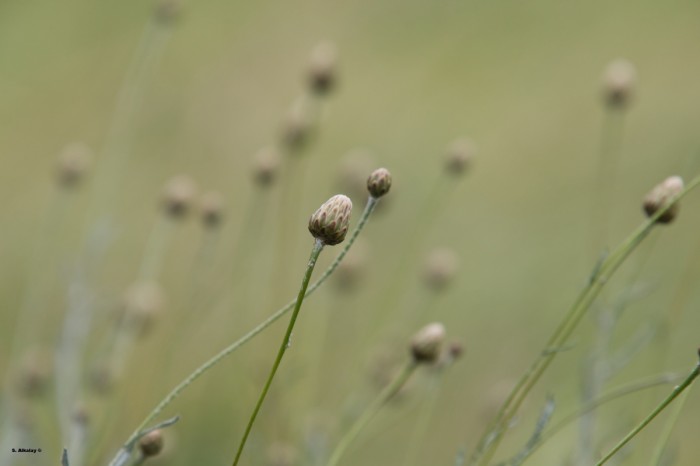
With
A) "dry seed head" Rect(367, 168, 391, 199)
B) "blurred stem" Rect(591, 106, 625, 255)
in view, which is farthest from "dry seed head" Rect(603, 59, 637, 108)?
"blurred stem" Rect(591, 106, 625, 255)

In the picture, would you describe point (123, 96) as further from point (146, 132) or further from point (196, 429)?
point (196, 429)

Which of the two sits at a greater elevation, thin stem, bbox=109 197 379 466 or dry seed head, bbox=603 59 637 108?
dry seed head, bbox=603 59 637 108

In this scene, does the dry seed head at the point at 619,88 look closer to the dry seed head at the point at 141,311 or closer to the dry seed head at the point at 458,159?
the dry seed head at the point at 458,159

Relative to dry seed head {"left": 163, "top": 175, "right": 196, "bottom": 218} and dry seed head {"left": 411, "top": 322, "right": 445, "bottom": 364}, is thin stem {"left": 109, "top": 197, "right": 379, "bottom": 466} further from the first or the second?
dry seed head {"left": 163, "top": 175, "right": 196, "bottom": 218}

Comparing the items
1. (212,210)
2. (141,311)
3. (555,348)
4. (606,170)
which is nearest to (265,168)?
(212,210)

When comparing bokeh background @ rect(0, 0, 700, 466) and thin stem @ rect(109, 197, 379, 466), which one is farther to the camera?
bokeh background @ rect(0, 0, 700, 466)

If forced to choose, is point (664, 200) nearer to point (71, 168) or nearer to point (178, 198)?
point (178, 198)
